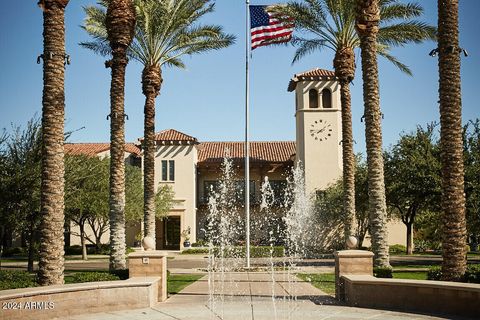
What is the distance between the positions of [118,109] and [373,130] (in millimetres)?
8276

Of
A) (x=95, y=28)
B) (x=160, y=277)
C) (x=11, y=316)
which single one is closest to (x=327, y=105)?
(x=95, y=28)

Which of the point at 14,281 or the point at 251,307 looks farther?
the point at 14,281

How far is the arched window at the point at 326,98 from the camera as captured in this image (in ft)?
142

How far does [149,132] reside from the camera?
22.5 metres

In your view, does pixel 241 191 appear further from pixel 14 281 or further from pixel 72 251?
pixel 14 281

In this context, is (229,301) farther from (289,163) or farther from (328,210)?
(289,163)

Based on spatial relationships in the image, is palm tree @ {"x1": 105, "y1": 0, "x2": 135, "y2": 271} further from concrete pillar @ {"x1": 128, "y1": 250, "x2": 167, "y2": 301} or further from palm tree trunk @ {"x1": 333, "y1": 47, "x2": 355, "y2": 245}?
palm tree trunk @ {"x1": 333, "y1": 47, "x2": 355, "y2": 245}

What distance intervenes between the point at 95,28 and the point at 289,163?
94.5ft

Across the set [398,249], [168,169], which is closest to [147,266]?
[398,249]

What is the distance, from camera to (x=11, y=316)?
32.3ft

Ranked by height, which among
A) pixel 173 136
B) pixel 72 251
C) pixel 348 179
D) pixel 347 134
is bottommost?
pixel 72 251

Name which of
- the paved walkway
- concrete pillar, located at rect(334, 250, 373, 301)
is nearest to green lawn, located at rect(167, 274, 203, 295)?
the paved walkway

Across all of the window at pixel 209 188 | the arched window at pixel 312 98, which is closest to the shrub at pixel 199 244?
the window at pixel 209 188

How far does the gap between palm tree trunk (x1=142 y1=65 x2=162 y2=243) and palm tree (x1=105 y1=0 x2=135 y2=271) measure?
4308mm
